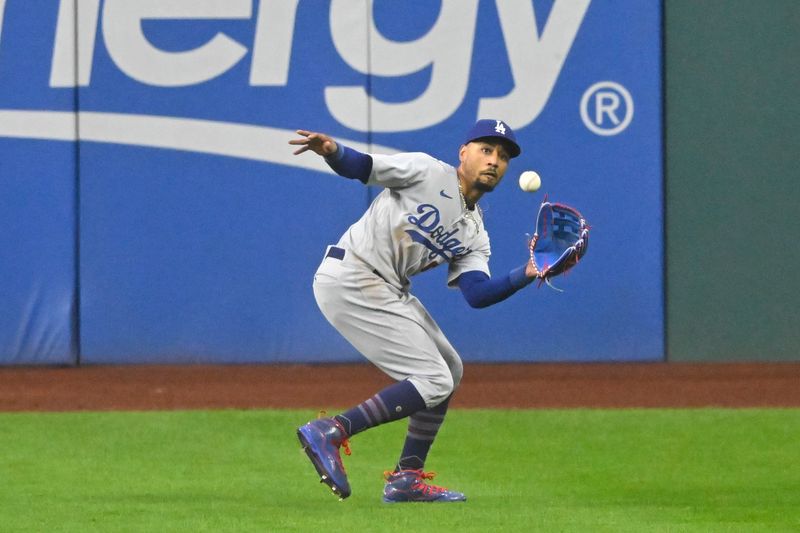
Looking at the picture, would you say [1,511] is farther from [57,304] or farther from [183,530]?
[57,304]

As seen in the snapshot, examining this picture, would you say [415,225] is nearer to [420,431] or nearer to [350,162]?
[350,162]

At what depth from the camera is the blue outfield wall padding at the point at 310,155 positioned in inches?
462

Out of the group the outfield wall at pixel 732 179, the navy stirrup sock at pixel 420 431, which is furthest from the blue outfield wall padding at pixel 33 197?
the navy stirrup sock at pixel 420 431

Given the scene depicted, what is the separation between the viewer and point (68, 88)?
38.6 feet

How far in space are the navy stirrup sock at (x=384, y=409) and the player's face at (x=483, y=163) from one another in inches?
35.1

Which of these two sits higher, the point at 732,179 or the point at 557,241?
the point at 557,241

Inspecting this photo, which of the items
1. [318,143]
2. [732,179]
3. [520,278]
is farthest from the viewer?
[732,179]

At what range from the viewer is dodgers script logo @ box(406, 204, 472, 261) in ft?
20.4

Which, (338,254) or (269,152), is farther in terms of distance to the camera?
(269,152)

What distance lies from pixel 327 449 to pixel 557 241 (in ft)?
3.95

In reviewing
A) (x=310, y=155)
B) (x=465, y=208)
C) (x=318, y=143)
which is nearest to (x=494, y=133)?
(x=465, y=208)

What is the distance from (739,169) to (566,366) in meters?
2.03

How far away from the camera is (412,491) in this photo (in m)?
6.30

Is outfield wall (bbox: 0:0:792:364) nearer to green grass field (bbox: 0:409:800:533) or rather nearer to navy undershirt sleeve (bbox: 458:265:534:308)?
green grass field (bbox: 0:409:800:533)
